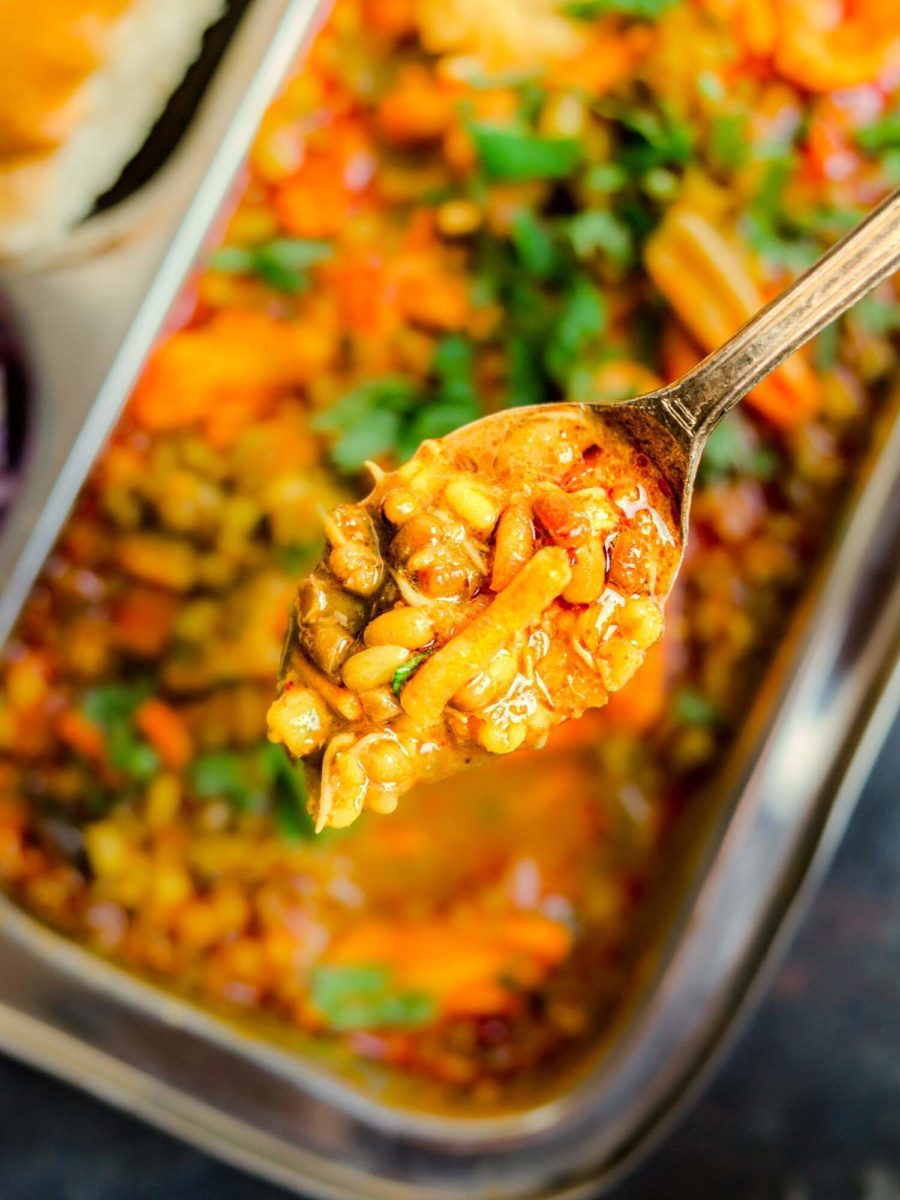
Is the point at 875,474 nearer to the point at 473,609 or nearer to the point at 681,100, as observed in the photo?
the point at 681,100

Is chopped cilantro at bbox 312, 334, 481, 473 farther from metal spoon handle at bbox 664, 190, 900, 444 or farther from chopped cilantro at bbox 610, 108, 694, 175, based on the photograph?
metal spoon handle at bbox 664, 190, 900, 444

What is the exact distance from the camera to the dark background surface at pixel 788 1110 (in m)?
2.26

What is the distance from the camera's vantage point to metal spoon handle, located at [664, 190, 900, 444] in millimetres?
1124

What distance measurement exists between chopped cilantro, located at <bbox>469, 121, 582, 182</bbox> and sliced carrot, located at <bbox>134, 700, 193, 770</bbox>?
1199mm

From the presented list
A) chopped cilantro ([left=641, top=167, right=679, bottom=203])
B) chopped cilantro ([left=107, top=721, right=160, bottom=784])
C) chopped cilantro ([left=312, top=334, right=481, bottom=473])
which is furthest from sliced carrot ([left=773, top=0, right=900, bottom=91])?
chopped cilantro ([left=107, top=721, right=160, bottom=784])

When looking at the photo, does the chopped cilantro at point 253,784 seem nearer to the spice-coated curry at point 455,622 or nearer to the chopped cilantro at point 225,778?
the chopped cilantro at point 225,778

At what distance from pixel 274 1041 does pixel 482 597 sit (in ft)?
4.28

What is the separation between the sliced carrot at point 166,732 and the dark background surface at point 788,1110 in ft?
2.77

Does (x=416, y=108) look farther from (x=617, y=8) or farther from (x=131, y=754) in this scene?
(x=131, y=754)

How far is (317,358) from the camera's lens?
194 centimetres

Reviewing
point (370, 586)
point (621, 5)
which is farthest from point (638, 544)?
point (621, 5)

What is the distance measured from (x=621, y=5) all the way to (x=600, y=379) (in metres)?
→ 0.71

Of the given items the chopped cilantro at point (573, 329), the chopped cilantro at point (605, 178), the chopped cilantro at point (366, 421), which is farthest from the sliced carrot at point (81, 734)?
the chopped cilantro at point (605, 178)

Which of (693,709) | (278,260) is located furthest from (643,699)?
(278,260)
